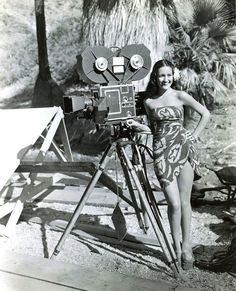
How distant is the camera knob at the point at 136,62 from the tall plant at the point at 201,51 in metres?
3.03

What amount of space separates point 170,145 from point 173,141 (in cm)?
3

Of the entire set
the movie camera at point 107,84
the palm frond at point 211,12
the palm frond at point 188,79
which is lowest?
the palm frond at point 188,79

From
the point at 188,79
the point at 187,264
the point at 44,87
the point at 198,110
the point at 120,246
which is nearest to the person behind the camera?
the point at 198,110

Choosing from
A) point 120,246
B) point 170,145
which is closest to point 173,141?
point 170,145

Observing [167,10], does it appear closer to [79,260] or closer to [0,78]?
[0,78]

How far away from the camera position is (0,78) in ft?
22.5

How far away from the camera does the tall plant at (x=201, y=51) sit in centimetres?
526

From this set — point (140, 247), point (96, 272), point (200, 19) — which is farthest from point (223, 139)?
point (96, 272)

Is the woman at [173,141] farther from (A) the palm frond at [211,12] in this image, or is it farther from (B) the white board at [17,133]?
(A) the palm frond at [211,12]

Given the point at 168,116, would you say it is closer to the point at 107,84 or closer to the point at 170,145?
the point at 170,145

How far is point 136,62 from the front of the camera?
243 cm

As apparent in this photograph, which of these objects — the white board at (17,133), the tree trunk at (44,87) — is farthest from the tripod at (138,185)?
the tree trunk at (44,87)

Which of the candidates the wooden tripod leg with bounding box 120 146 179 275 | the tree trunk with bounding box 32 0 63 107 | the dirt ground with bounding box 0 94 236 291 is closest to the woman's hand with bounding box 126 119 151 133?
the wooden tripod leg with bounding box 120 146 179 275

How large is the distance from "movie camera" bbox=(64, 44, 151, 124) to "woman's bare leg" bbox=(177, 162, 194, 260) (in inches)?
18.6
